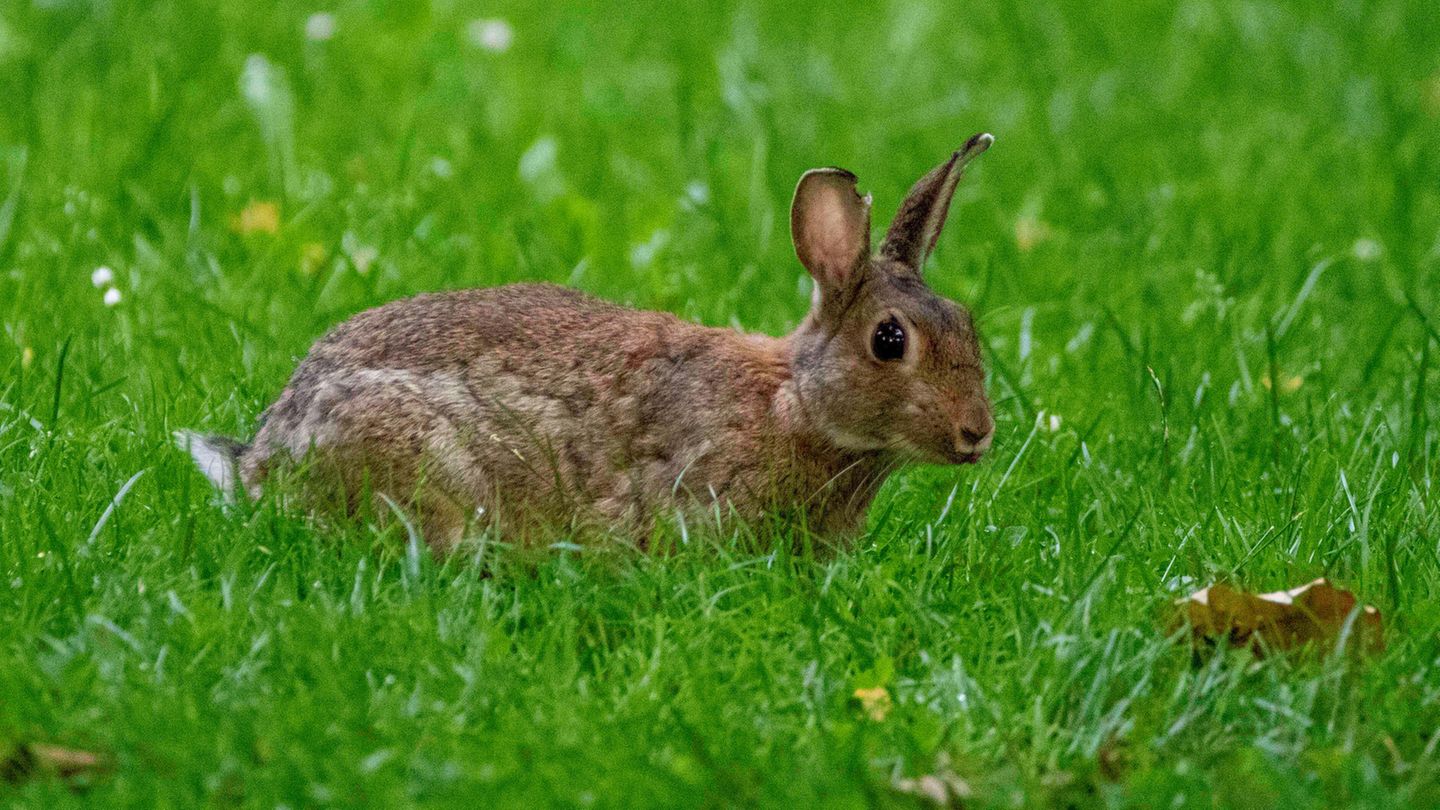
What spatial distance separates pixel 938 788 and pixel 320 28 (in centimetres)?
552

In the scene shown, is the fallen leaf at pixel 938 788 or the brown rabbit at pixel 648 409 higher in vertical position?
the brown rabbit at pixel 648 409

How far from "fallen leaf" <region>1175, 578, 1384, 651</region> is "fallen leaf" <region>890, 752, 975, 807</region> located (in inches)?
28.6

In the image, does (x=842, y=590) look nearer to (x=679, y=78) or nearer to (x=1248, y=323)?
(x=1248, y=323)

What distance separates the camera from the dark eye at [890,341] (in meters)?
4.61

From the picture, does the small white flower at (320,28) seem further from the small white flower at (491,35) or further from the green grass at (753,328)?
the small white flower at (491,35)

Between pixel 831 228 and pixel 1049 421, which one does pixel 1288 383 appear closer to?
pixel 1049 421

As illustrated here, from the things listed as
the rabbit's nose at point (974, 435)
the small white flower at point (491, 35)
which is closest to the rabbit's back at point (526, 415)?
the rabbit's nose at point (974, 435)

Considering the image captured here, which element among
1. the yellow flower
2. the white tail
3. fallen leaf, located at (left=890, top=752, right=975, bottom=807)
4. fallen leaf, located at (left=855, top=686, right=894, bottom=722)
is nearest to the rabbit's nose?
fallen leaf, located at (left=855, top=686, right=894, bottom=722)

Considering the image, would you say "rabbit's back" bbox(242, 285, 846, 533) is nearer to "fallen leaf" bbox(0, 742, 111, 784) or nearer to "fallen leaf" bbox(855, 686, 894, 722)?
"fallen leaf" bbox(855, 686, 894, 722)

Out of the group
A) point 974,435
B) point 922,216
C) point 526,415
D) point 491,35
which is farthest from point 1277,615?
point 491,35

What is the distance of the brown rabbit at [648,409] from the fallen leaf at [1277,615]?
2.26 feet

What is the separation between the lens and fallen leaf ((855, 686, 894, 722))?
379 cm

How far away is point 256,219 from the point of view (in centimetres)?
660

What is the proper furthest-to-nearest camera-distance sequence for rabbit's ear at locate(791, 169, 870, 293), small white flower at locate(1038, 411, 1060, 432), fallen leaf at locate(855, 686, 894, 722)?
small white flower at locate(1038, 411, 1060, 432), rabbit's ear at locate(791, 169, 870, 293), fallen leaf at locate(855, 686, 894, 722)
